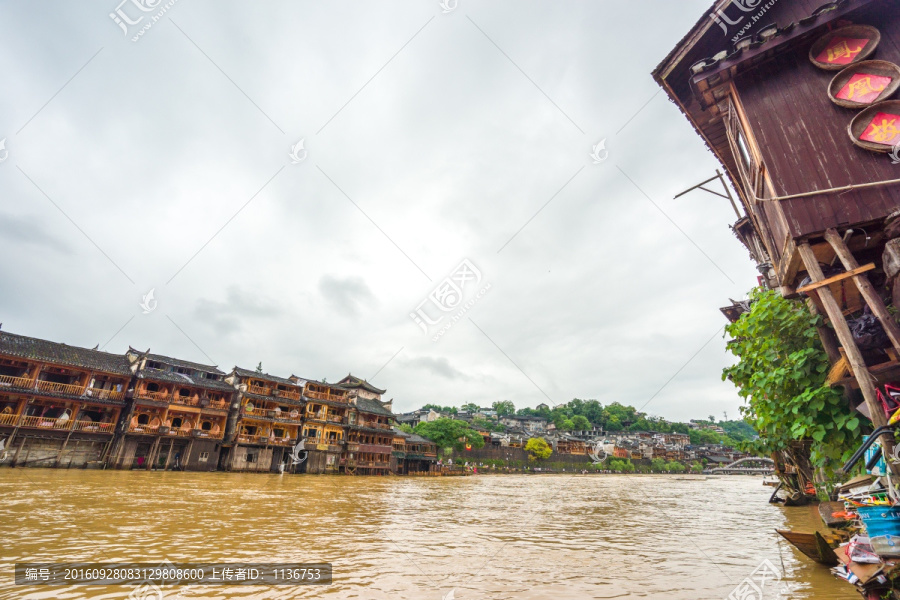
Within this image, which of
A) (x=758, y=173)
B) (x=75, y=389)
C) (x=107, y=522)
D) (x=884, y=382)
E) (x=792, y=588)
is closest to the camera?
(x=884, y=382)

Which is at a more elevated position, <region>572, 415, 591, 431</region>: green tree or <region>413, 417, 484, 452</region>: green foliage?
<region>572, 415, 591, 431</region>: green tree

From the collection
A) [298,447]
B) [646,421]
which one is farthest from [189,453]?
[646,421]

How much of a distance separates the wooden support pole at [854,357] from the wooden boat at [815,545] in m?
3.61

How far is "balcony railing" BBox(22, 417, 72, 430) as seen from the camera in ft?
88.9

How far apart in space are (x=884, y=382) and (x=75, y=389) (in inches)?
1632

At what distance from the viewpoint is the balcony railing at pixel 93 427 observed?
1150 inches

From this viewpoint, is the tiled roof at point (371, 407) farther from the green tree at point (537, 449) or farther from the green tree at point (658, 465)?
the green tree at point (658, 465)

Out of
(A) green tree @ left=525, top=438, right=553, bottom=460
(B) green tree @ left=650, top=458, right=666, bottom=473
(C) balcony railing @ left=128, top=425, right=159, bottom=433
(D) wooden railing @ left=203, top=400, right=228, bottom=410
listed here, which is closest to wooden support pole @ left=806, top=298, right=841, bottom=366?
(C) balcony railing @ left=128, top=425, right=159, bottom=433

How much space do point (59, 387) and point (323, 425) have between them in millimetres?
21578

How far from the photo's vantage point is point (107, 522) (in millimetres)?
9922

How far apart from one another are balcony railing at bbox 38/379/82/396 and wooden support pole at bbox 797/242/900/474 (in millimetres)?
40090

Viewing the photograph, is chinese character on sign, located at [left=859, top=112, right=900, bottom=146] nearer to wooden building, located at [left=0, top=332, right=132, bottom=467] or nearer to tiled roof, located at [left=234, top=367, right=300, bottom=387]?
wooden building, located at [left=0, top=332, right=132, bottom=467]

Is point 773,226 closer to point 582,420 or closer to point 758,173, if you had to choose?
point 758,173

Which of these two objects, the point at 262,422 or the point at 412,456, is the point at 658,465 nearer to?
the point at 412,456
